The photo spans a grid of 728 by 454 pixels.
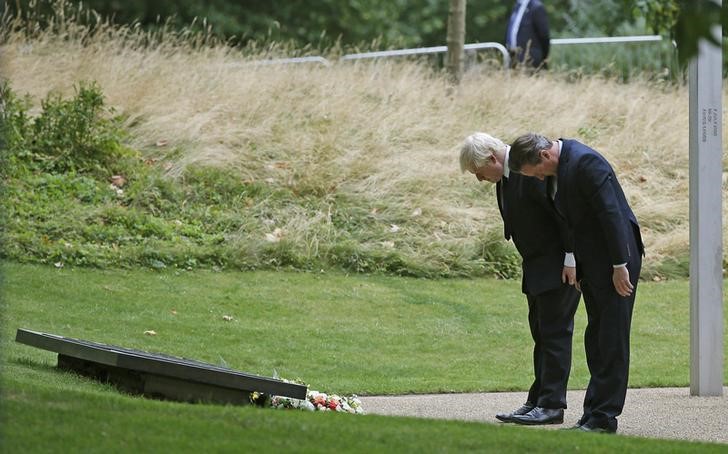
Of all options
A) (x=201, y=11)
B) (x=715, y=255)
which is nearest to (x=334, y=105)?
(x=715, y=255)

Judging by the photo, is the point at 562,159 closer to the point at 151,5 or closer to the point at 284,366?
the point at 284,366

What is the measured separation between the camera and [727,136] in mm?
15109

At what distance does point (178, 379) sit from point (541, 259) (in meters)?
2.25

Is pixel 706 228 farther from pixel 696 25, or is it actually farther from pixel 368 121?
pixel 368 121

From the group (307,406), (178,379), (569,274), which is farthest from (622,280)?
(178,379)

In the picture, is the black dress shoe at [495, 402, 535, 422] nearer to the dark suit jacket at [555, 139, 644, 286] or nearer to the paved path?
the paved path

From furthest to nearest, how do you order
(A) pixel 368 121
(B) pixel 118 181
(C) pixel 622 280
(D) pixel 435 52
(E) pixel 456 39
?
1. (D) pixel 435 52
2. (E) pixel 456 39
3. (A) pixel 368 121
4. (B) pixel 118 181
5. (C) pixel 622 280

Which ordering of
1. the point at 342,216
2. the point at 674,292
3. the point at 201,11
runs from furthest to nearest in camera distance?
the point at 201,11 < the point at 342,216 < the point at 674,292

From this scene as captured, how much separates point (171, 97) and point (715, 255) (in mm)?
8203

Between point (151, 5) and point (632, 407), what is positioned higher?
point (151, 5)

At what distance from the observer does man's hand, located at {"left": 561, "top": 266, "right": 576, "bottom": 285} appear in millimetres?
6863

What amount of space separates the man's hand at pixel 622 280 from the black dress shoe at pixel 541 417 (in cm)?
108

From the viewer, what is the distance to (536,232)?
7.06m

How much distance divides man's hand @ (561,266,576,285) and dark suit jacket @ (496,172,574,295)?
0.06 meters
